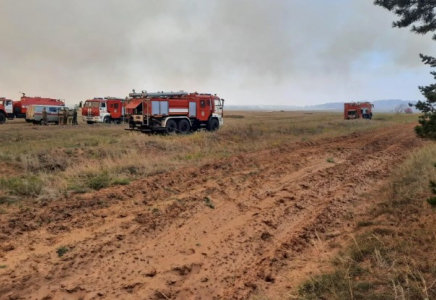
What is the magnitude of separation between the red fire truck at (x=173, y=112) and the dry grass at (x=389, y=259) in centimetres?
1670

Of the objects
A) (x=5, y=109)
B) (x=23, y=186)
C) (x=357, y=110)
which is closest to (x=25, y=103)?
(x=5, y=109)

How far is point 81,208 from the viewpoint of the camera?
6285mm

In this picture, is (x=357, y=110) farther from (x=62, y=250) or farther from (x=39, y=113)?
(x=62, y=250)

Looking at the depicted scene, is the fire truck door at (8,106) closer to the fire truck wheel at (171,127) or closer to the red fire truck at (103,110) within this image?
the red fire truck at (103,110)

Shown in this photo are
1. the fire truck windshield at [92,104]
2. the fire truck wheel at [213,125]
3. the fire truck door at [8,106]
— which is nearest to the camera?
the fire truck wheel at [213,125]

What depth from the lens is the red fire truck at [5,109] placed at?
35.2 meters

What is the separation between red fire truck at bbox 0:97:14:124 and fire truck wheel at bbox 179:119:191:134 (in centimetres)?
2242

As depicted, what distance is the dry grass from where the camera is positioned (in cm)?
341

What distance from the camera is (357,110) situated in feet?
162

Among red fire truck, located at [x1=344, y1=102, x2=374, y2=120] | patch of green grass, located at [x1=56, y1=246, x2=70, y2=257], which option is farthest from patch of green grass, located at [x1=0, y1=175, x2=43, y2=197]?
red fire truck, located at [x1=344, y1=102, x2=374, y2=120]

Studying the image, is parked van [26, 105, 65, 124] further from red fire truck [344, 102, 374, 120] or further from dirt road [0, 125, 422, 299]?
red fire truck [344, 102, 374, 120]

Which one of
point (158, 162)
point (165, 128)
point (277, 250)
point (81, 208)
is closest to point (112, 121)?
point (165, 128)

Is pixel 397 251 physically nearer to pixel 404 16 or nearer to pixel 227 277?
pixel 227 277

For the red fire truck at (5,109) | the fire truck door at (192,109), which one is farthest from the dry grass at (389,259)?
the red fire truck at (5,109)
